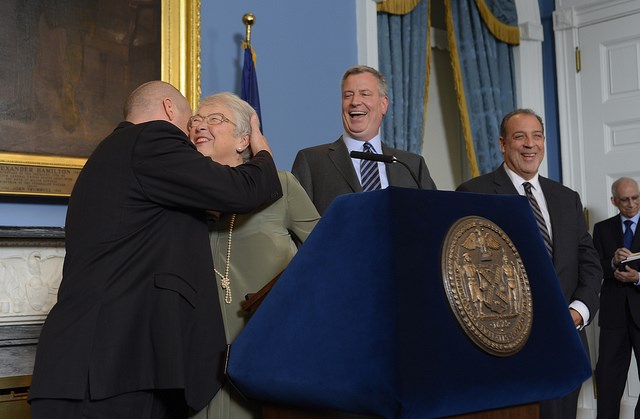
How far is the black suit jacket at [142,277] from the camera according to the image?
1.93 meters

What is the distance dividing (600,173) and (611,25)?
128 cm

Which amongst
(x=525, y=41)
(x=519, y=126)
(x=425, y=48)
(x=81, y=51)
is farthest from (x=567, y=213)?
(x=525, y=41)

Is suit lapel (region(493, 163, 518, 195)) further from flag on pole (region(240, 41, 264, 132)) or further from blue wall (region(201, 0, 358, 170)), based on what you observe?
blue wall (region(201, 0, 358, 170))

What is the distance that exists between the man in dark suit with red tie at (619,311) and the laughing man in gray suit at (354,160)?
145 inches

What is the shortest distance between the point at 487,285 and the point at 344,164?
6.04 ft

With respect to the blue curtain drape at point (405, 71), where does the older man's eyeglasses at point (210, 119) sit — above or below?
below

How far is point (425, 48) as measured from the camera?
6.32m

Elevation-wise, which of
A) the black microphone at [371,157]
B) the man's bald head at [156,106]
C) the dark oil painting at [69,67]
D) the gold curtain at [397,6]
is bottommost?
the black microphone at [371,157]

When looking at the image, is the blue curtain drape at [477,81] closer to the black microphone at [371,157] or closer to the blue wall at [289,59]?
the blue wall at [289,59]

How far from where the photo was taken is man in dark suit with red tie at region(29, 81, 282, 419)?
6.33 feet

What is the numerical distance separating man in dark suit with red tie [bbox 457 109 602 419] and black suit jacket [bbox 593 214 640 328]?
2963 millimetres

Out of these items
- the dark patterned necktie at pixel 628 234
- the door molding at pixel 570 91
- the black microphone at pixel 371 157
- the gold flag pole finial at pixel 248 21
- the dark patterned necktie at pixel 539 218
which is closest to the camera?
the black microphone at pixel 371 157

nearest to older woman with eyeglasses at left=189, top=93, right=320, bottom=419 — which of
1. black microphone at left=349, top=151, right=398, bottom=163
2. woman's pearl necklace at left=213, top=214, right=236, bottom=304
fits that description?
woman's pearl necklace at left=213, top=214, right=236, bottom=304

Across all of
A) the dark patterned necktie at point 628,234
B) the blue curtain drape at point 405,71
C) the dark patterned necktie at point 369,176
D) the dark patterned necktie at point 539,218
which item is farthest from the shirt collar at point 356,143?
the dark patterned necktie at point 628,234
